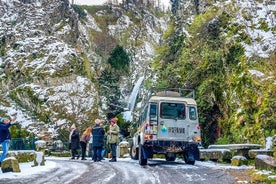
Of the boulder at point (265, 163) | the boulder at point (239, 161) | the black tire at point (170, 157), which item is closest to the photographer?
the boulder at point (265, 163)

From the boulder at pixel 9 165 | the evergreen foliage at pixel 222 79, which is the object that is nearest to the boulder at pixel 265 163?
the evergreen foliage at pixel 222 79

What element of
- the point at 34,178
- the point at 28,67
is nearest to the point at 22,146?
the point at 34,178

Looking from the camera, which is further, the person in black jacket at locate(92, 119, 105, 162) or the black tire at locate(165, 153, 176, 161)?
the black tire at locate(165, 153, 176, 161)

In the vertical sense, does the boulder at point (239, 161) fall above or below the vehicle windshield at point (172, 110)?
below

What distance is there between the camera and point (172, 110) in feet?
43.5

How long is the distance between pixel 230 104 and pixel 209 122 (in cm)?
206

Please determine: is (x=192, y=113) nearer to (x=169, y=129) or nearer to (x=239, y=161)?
(x=169, y=129)

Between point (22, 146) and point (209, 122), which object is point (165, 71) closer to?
point (209, 122)

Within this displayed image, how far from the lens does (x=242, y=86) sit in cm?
1805

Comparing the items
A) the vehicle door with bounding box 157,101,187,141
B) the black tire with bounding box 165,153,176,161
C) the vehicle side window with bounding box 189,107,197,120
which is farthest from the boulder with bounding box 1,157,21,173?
the black tire with bounding box 165,153,176,161

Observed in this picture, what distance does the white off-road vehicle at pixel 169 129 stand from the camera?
12938 mm

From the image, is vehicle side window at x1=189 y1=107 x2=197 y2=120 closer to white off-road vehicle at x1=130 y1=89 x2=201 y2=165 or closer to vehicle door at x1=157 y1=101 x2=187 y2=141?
white off-road vehicle at x1=130 y1=89 x2=201 y2=165

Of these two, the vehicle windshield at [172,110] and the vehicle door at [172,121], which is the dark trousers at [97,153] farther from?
the vehicle windshield at [172,110]

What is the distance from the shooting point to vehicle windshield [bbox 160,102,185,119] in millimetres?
13141
